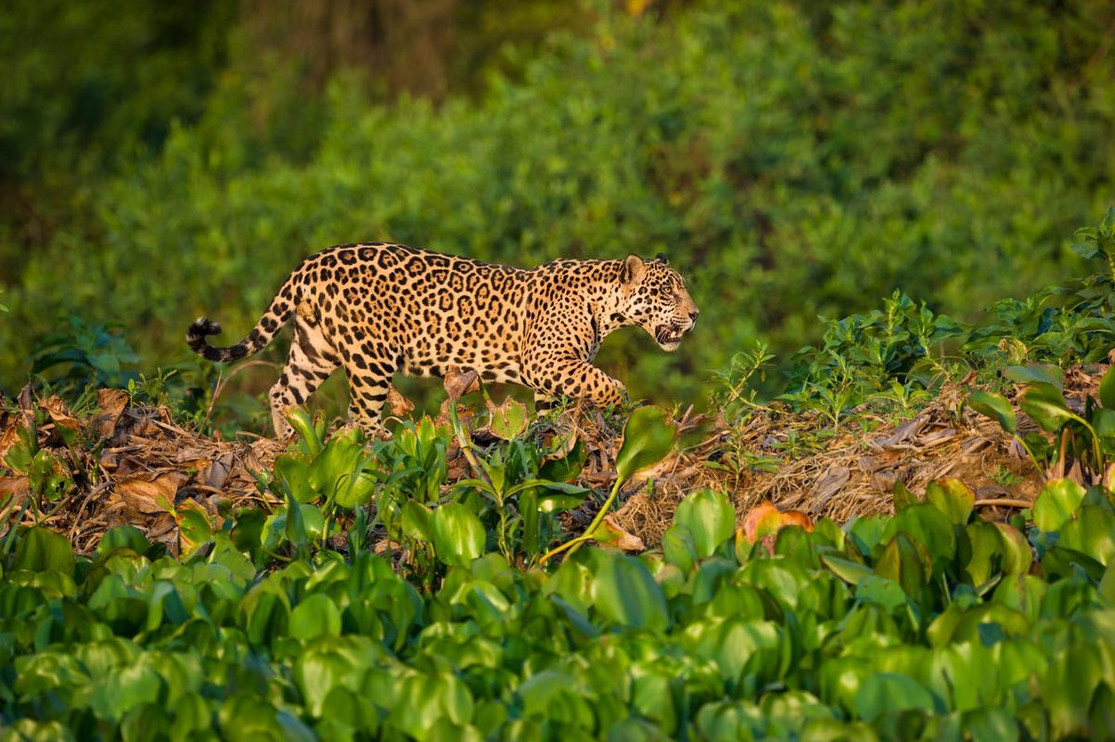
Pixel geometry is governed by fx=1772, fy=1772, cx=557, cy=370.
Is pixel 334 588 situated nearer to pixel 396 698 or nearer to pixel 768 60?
pixel 396 698

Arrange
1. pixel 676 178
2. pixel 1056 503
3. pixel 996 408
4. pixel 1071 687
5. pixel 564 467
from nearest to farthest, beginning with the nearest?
pixel 1071 687 < pixel 1056 503 < pixel 996 408 < pixel 564 467 < pixel 676 178

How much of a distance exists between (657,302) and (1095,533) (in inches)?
174

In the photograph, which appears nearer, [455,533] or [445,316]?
[455,533]

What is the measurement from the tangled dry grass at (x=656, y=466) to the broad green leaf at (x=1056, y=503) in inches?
16.9

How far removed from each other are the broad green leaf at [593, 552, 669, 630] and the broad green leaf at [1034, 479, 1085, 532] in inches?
60.3

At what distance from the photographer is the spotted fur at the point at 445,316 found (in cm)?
1012

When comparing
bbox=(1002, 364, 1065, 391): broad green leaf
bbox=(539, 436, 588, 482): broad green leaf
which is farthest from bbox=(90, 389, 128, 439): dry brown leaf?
bbox=(1002, 364, 1065, 391): broad green leaf

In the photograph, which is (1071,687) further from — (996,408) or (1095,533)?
(996,408)

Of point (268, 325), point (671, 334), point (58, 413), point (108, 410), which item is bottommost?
point (671, 334)

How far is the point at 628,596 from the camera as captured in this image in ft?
18.6

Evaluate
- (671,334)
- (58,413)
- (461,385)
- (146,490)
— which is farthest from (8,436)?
(671,334)

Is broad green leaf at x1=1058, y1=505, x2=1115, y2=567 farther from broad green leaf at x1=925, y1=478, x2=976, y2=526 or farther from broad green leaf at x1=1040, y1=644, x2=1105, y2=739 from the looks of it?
broad green leaf at x1=1040, y1=644, x2=1105, y2=739

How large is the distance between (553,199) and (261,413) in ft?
20.8

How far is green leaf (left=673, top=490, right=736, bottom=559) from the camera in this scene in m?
6.37
